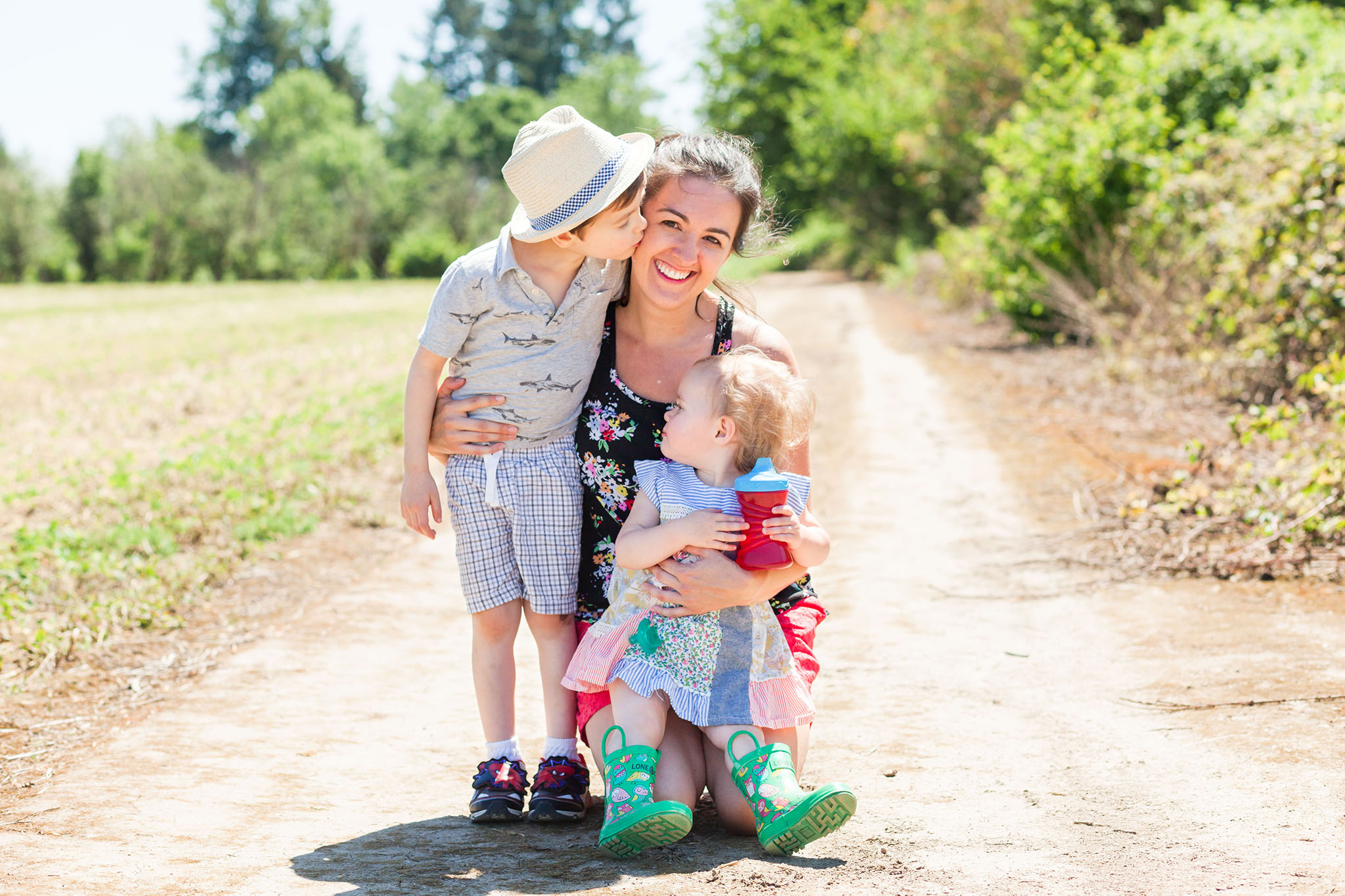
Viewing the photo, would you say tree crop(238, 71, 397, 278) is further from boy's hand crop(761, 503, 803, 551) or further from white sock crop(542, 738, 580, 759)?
boy's hand crop(761, 503, 803, 551)

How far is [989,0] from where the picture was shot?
20.1 meters

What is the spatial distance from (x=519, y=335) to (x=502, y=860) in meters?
1.34

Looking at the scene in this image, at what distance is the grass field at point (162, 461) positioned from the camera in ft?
15.4

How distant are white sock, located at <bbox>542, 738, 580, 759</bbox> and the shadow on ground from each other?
0.60 ft

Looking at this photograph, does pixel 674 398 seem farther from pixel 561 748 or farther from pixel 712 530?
pixel 561 748

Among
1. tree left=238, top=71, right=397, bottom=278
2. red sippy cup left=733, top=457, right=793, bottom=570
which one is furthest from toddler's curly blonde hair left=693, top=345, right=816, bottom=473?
tree left=238, top=71, right=397, bottom=278

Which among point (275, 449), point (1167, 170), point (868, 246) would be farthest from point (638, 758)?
point (868, 246)

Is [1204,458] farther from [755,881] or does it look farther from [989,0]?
[989,0]

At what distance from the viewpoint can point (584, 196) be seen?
9.55ft

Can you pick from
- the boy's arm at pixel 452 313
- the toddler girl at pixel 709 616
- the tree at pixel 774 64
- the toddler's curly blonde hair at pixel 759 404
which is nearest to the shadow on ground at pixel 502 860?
the toddler girl at pixel 709 616

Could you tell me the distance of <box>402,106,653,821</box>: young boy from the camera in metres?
3.00

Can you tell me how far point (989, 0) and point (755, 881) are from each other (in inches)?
804

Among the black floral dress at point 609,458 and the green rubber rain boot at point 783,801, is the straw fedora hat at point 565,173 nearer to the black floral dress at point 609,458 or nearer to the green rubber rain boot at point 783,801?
the black floral dress at point 609,458

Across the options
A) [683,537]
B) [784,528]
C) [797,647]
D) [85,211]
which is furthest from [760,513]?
[85,211]
